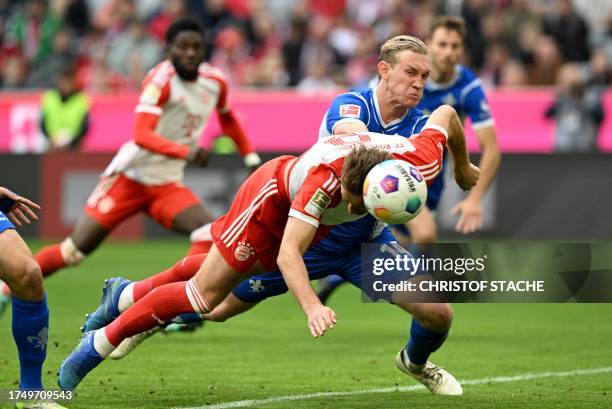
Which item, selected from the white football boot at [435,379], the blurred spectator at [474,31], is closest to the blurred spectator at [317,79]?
the blurred spectator at [474,31]

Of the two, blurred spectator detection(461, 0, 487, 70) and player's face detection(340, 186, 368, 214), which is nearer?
player's face detection(340, 186, 368, 214)

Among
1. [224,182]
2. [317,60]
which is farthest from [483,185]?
[317,60]

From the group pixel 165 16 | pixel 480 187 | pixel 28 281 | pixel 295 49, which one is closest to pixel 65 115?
pixel 165 16

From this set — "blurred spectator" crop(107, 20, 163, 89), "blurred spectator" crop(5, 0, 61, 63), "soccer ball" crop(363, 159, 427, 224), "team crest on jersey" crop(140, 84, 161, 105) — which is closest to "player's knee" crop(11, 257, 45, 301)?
"soccer ball" crop(363, 159, 427, 224)

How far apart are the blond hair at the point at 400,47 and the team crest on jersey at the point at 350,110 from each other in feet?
1.06

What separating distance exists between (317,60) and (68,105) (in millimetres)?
4212

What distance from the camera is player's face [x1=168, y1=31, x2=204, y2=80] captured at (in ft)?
35.0

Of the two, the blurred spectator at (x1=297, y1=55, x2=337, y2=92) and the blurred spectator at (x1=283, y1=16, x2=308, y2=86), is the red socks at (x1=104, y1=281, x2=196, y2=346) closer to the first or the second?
the blurred spectator at (x1=297, y1=55, x2=337, y2=92)

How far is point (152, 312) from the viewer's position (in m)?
7.16

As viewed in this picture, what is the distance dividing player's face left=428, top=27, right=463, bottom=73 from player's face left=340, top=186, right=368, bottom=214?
4062mm

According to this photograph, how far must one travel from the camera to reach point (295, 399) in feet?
25.1

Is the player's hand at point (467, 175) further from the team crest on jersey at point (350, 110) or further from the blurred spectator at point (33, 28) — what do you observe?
the blurred spectator at point (33, 28)

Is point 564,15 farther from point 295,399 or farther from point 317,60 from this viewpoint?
point 295,399

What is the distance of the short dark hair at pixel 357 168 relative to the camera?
6363mm
